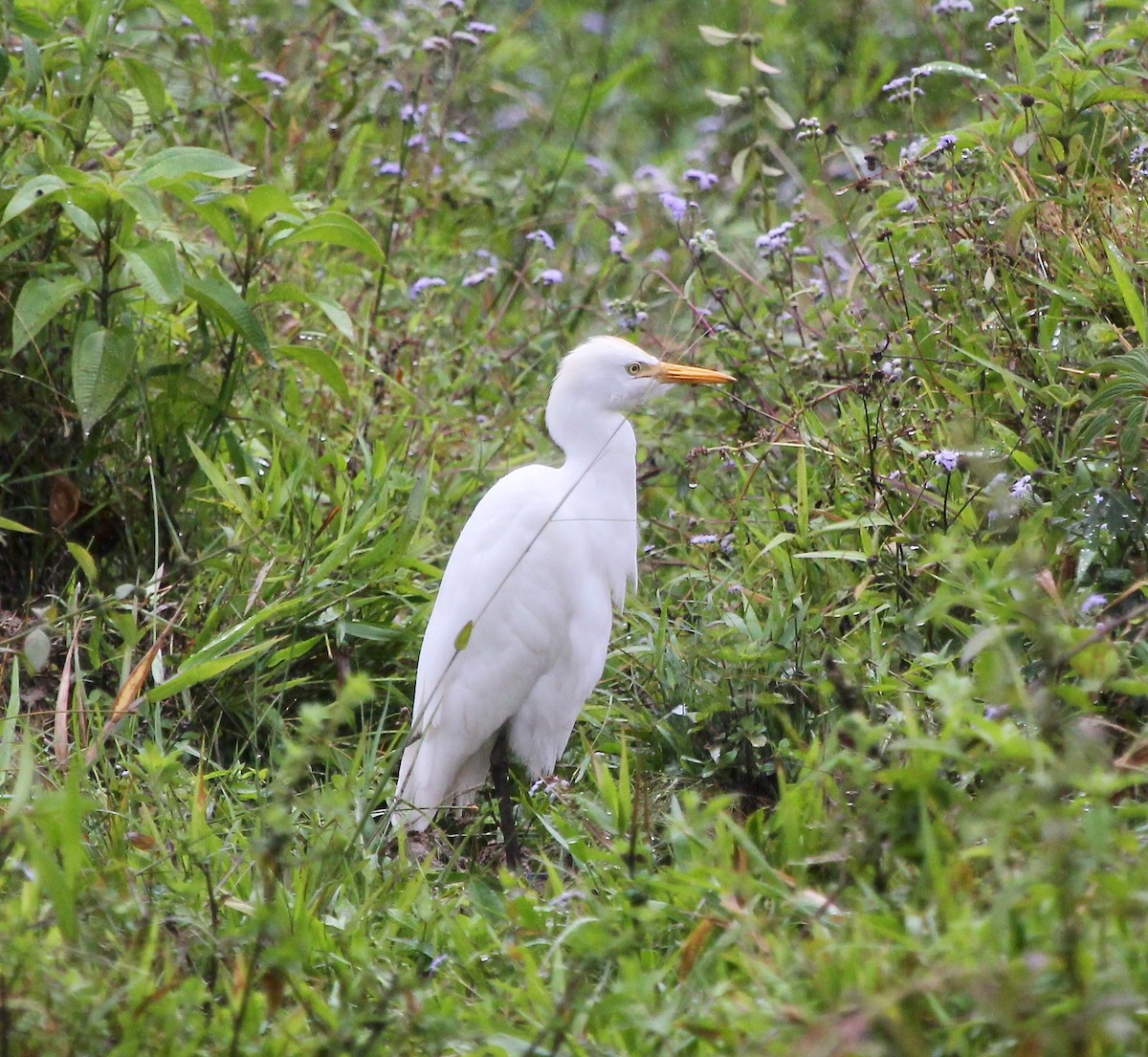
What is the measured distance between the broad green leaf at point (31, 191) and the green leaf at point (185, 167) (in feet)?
0.48

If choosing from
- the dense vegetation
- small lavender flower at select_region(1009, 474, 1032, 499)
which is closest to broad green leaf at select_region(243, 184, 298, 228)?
the dense vegetation

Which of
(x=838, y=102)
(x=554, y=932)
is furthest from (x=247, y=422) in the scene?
(x=838, y=102)

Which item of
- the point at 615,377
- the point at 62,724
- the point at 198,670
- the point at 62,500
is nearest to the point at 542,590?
the point at 615,377

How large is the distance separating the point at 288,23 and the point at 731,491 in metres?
3.10

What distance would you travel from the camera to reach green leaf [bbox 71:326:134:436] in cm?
331

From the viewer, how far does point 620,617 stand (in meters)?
3.74

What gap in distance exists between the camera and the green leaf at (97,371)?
331 cm

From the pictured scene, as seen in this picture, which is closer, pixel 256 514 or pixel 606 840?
pixel 606 840

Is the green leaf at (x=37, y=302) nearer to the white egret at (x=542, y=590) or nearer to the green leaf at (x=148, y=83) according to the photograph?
the green leaf at (x=148, y=83)

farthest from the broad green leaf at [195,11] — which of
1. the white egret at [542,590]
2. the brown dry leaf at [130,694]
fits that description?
the brown dry leaf at [130,694]

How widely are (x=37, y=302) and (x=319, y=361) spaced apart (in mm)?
632

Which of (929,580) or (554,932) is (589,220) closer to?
(929,580)

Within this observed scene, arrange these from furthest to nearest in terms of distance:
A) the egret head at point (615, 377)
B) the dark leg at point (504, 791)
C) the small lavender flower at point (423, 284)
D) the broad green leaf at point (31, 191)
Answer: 1. the small lavender flower at point (423, 284)
2. the egret head at point (615, 377)
3. the dark leg at point (504, 791)
4. the broad green leaf at point (31, 191)

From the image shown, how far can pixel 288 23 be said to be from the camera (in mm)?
5934
